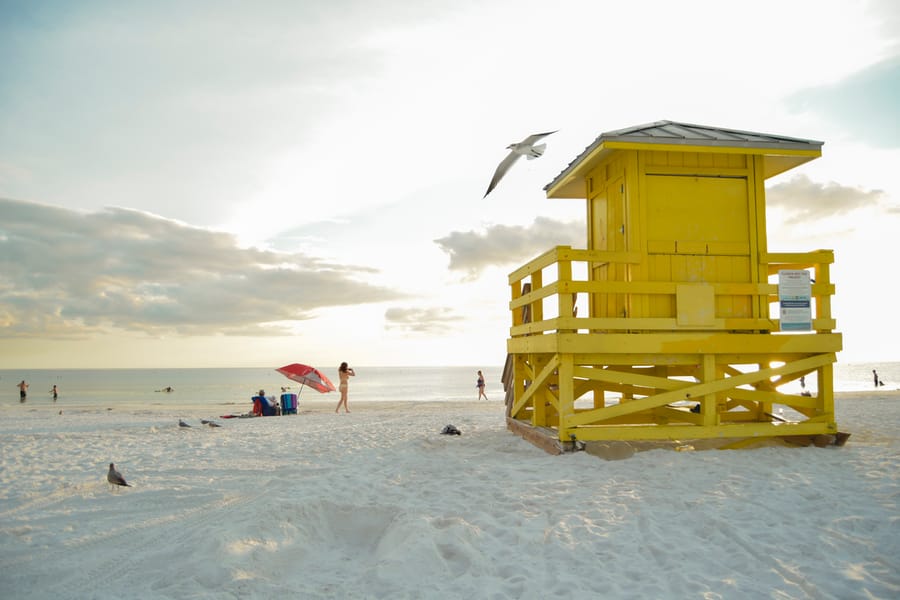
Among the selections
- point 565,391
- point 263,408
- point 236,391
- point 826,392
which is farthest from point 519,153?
point 236,391

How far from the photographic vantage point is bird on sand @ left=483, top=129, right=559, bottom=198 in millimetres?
10031

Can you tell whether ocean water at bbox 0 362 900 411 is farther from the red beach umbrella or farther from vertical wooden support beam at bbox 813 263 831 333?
vertical wooden support beam at bbox 813 263 831 333

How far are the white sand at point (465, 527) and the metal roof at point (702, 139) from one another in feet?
13.2

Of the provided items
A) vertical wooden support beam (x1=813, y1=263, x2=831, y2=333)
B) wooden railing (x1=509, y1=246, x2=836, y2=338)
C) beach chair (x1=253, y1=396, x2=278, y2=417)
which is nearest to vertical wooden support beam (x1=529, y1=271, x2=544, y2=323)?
wooden railing (x1=509, y1=246, x2=836, y2=338)

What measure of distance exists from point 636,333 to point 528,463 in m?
2.31

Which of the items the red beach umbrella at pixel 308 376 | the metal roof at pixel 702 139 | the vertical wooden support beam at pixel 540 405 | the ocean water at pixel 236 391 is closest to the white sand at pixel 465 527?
the vertical wooden support beam at pixel 540 405

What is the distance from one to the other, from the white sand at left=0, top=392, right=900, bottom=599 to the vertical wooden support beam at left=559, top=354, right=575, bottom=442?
453 mm

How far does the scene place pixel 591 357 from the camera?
812 cm

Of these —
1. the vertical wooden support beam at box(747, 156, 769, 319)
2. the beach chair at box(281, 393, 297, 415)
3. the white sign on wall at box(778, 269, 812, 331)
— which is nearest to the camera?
the white sign on wall at box(778, 269, 812, 331)

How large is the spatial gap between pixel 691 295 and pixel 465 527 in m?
4.84

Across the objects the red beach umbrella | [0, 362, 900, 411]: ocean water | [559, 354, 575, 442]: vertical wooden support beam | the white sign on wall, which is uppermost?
the white sign on wall

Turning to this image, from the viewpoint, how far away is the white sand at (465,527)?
4.08 m

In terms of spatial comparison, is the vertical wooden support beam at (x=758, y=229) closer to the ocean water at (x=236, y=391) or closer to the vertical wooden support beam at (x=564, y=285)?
the vertical wooden support beam at (x=564, y=285)

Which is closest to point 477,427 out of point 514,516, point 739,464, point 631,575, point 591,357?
point 591,357
